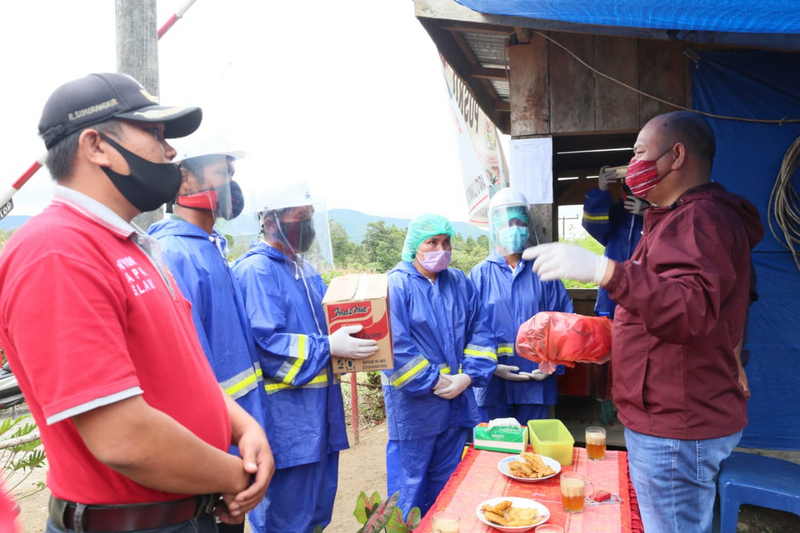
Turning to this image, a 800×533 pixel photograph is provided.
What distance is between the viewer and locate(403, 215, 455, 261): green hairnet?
3875 mm

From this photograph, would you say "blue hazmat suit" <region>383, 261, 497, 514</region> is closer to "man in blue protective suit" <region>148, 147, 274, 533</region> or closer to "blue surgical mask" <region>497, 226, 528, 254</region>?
"blue surgical mask" <region>497, 226, 528, 254</region>

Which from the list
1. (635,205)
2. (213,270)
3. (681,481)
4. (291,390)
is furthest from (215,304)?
(635,205)

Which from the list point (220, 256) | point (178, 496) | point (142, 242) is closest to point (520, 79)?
point (220, 256)

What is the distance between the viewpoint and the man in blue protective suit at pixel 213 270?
2.53 metres

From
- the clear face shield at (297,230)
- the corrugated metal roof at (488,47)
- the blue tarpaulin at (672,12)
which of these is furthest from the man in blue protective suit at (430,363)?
the corrugated metal roof at (488,47)

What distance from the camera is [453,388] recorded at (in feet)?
11.7

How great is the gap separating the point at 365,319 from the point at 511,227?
67.4 inches

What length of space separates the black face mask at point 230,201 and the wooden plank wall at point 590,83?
2223 mm

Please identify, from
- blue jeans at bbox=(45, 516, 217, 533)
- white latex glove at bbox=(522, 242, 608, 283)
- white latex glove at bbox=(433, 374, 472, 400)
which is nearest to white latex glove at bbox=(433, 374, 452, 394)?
white latex glove at bbox=(433, 374, 472, 400)

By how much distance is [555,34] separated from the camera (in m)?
3.96

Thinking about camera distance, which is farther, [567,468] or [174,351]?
[567,468]

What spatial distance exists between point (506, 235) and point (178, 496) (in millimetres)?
3229

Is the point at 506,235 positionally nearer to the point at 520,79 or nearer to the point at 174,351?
the point at 520,79

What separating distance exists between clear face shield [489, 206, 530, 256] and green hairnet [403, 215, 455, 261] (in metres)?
0.43
